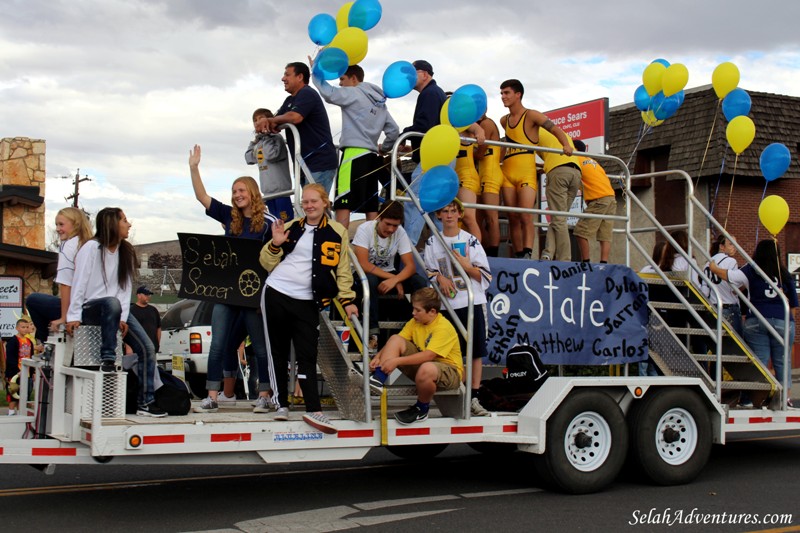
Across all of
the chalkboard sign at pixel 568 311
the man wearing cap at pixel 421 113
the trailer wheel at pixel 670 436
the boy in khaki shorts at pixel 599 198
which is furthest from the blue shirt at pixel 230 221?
the boy in khaki shorts at pixel 599 198

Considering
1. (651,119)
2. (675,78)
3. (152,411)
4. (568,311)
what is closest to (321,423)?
(152,411)

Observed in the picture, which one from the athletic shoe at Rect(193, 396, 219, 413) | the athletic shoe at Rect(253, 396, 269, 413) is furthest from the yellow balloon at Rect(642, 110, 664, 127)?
the athletic shoe at Rect(193, 396, 219, 413)

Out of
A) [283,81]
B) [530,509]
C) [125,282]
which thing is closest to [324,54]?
[283,81]

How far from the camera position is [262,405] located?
7066 millimetres

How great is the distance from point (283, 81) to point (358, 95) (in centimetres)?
69

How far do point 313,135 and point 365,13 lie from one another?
137 cm

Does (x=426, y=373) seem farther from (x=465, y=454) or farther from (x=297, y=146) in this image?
(x=465, y=454)

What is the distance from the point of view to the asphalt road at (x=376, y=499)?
653 centimetres

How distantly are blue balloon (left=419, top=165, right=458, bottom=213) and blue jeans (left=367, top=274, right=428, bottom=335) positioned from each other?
2.52ft

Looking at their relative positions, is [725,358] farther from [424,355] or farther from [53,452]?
[53,452]

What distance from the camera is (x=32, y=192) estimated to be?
22.3m

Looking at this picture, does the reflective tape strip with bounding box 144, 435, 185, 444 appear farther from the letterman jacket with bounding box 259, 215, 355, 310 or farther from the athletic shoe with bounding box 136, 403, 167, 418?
the letterman jacket with bounding box 259, 215, 355, 310

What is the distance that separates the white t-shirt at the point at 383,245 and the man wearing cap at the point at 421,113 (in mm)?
1033

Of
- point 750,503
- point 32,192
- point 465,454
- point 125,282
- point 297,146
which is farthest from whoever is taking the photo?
point 32,192
